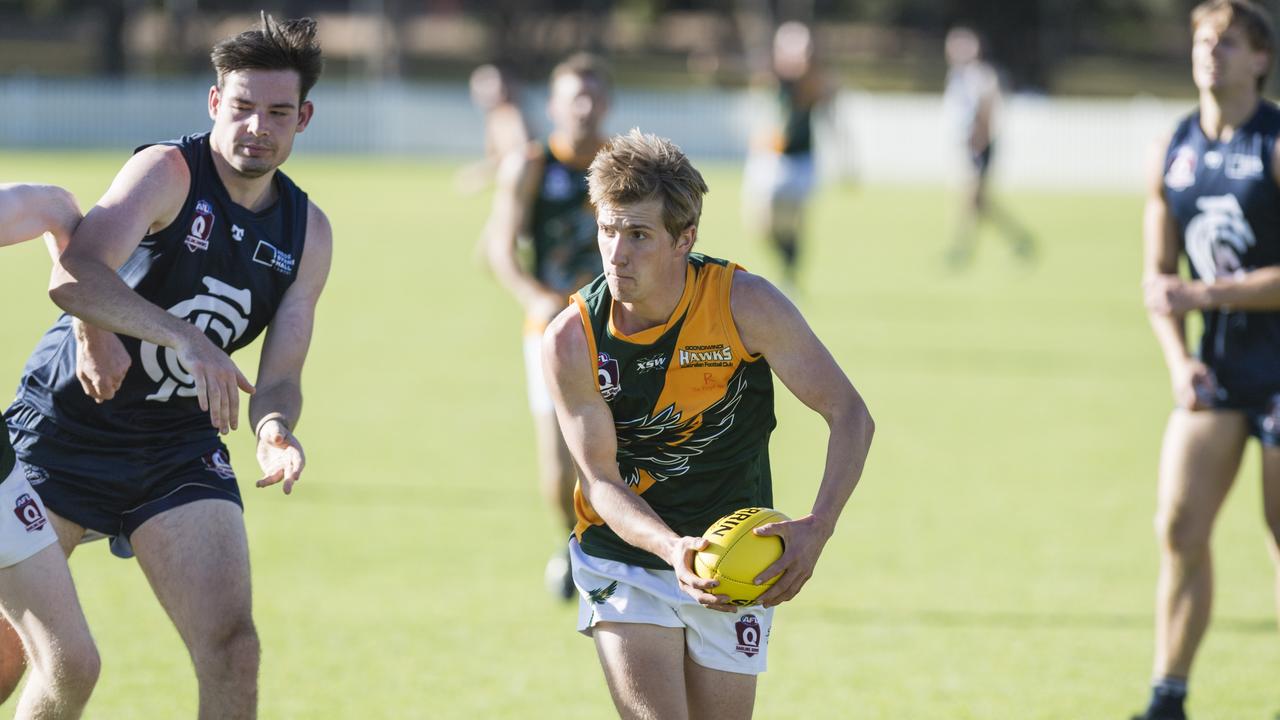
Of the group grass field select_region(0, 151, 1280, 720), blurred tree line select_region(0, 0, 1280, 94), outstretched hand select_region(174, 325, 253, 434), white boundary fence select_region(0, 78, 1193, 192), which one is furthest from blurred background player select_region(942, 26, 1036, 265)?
blurred tree line select_region(0, 0, 1280, 94)

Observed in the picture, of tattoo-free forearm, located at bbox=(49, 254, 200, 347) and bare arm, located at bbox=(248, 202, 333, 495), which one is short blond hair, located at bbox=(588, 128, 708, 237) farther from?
tattoo-free forearm, located at bbox=(49, 254, 200, 347)

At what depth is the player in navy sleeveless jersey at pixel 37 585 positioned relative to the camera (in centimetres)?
435

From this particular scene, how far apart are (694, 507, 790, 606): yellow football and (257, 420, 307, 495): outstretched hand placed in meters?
1.12

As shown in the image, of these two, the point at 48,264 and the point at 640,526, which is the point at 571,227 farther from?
the point at 48,264

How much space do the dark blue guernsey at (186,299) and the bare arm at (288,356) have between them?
48mm

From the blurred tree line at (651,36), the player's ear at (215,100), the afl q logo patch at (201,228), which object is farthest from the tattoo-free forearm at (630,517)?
the blurred tree line at (651,36)

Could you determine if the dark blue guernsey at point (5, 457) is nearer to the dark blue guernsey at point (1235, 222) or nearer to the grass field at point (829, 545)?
the grass field at point (829, 545)

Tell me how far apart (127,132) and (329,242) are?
35.2 meters

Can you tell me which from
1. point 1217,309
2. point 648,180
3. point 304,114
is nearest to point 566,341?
point 648,180

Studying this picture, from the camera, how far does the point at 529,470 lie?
10664mm

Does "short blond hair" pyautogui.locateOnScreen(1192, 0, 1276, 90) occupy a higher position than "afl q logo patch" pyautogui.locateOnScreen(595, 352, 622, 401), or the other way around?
"short blond hair" pyautogui.locateOnScreen(1192, 0, 1276, 90)

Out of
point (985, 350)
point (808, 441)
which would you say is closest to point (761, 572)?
point (808, 441)

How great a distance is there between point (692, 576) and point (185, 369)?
1.61m

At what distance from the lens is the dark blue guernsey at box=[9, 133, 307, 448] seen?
4.88 m
